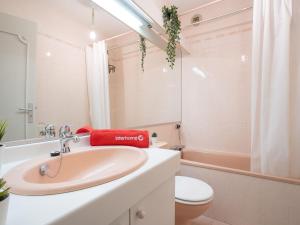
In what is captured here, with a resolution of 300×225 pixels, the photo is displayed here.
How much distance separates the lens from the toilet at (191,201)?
3.81ft

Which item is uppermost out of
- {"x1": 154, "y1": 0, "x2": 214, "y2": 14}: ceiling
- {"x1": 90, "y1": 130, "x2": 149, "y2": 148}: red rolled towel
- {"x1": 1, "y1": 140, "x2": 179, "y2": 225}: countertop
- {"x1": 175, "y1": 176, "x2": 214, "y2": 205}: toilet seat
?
{"x1": 154, "y1": 0, "x2": 214, "y2": 14}: ceiling

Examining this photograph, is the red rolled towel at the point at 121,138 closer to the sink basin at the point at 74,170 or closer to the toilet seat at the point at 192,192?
the sink basin at the point at 74,170

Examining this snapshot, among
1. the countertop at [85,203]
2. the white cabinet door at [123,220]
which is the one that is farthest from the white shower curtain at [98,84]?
the white cabinet door at [123,220]

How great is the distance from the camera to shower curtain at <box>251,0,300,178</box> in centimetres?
133

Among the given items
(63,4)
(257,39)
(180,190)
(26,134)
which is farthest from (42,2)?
(257,39)

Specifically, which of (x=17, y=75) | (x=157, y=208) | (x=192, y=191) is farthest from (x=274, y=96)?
(x=17, y=75)

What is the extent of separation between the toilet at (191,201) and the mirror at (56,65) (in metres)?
0.69

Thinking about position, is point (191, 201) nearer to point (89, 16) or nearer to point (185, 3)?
point (89, 16)

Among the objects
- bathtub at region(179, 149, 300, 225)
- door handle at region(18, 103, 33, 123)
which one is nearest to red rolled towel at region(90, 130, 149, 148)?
door handle at region(18, 103, 33, 123)

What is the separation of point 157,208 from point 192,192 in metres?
0.65

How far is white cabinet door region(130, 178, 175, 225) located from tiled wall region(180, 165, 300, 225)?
0.88 m

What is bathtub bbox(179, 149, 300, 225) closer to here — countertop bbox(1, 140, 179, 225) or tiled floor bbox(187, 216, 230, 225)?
tiled floor bbox(187, 216, 230, 225)

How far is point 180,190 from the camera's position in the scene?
4.25 ft

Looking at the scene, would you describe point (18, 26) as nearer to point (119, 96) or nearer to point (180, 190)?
point (119, 96)
